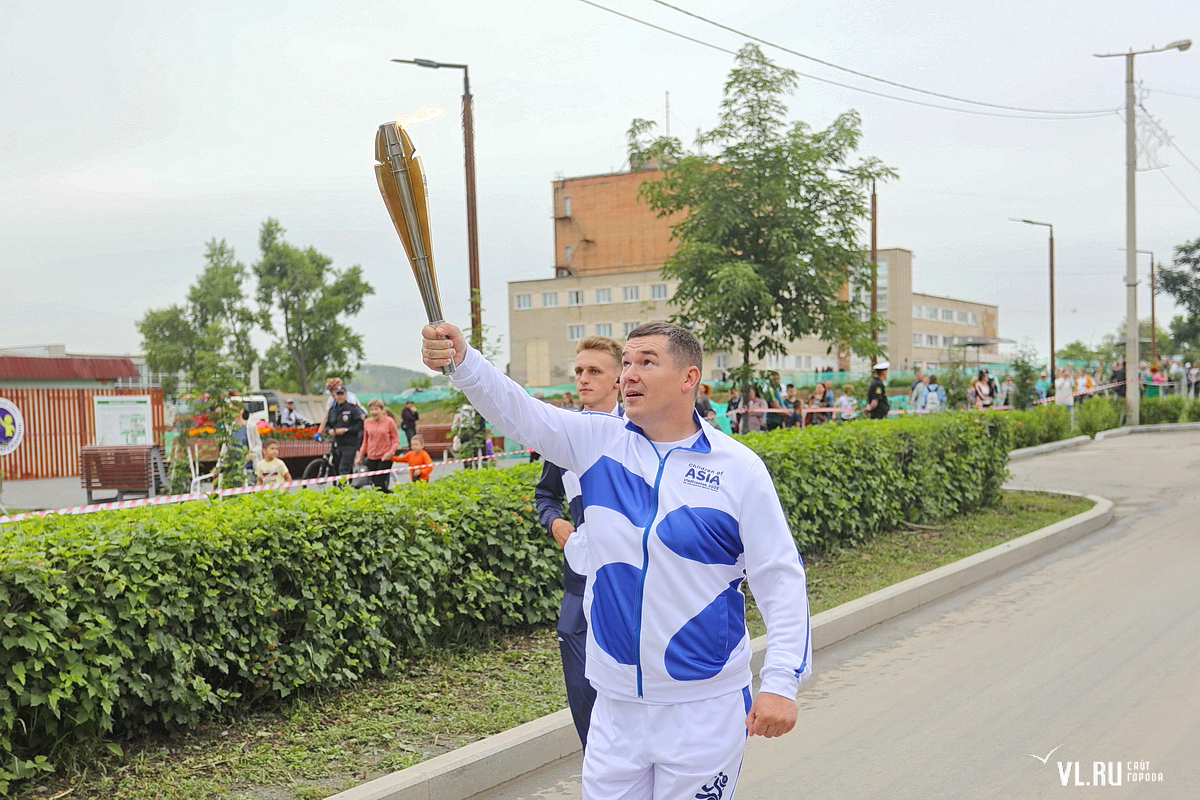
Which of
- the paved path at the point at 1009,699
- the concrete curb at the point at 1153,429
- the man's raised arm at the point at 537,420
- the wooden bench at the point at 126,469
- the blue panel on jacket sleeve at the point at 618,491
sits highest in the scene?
the man's raised arm at the point at 537,420

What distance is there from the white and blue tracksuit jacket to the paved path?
2310mm

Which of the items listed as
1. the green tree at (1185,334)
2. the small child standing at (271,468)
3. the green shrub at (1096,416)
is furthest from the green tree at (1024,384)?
the green tree at (1185,334)

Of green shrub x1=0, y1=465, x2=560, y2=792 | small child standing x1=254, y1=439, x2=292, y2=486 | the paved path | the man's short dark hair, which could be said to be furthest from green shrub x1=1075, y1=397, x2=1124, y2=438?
the man's short dark hair

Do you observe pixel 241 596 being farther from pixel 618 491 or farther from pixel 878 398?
pixel 878 398

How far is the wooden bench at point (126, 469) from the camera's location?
704 inches

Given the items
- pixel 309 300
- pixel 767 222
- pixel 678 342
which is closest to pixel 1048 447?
pixel 767 222

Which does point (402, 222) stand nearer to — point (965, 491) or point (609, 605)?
point (609, 605)

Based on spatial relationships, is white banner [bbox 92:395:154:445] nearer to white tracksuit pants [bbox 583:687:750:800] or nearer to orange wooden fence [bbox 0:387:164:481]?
orange wooden fence [bbox 0:387:164:481]

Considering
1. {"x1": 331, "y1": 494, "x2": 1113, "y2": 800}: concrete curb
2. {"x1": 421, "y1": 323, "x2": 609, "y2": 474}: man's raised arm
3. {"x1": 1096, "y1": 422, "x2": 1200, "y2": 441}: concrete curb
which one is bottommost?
{"x1": 331, "y1": 494, "x2": 1113, "y2": 800}: concrete curb

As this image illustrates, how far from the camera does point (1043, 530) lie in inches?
481

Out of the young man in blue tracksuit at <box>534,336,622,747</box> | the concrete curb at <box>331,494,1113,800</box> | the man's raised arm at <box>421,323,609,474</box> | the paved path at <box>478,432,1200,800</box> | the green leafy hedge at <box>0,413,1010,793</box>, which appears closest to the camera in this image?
the man's raised arm at <box>421,323,609,474</box>

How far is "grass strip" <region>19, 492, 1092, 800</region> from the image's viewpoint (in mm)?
4672

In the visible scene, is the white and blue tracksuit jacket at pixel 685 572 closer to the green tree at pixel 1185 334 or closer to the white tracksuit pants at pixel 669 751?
the white tracksuit pants at pixel 669 751

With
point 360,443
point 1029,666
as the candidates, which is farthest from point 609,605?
point 360,443
